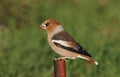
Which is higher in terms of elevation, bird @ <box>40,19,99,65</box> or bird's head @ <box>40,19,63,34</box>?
bird's head @ <box>40,19,63,34</box>

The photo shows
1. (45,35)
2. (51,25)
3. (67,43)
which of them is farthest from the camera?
(45,35)

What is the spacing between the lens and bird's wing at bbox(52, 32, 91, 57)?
31.3 ft

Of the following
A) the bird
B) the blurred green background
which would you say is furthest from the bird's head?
the blurred green background

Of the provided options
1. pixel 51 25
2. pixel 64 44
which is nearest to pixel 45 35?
pixel 51 25

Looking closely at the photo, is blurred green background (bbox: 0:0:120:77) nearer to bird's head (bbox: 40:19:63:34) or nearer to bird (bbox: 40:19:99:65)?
bird (bbox: 40:19:99:65)

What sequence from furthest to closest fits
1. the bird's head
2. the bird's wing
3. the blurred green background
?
1. the blurred green background
2. the bird's head
3. the bird's wing

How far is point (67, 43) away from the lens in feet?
31.3

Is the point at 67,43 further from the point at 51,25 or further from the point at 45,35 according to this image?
the point at 45,35

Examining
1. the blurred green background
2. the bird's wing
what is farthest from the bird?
the blurred green background

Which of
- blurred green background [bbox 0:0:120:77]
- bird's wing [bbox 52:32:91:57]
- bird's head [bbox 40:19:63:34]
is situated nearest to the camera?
bird's wing [bbox 52:32:91:57]

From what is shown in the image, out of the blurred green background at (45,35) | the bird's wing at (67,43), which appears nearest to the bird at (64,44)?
the bird's wing at (67,43)

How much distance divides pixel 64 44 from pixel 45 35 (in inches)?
155

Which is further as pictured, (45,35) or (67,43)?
(45,35)

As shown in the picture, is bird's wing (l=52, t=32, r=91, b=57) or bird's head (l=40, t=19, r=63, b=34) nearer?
bird's wing (l=52, t=32, r=91, b=57)
